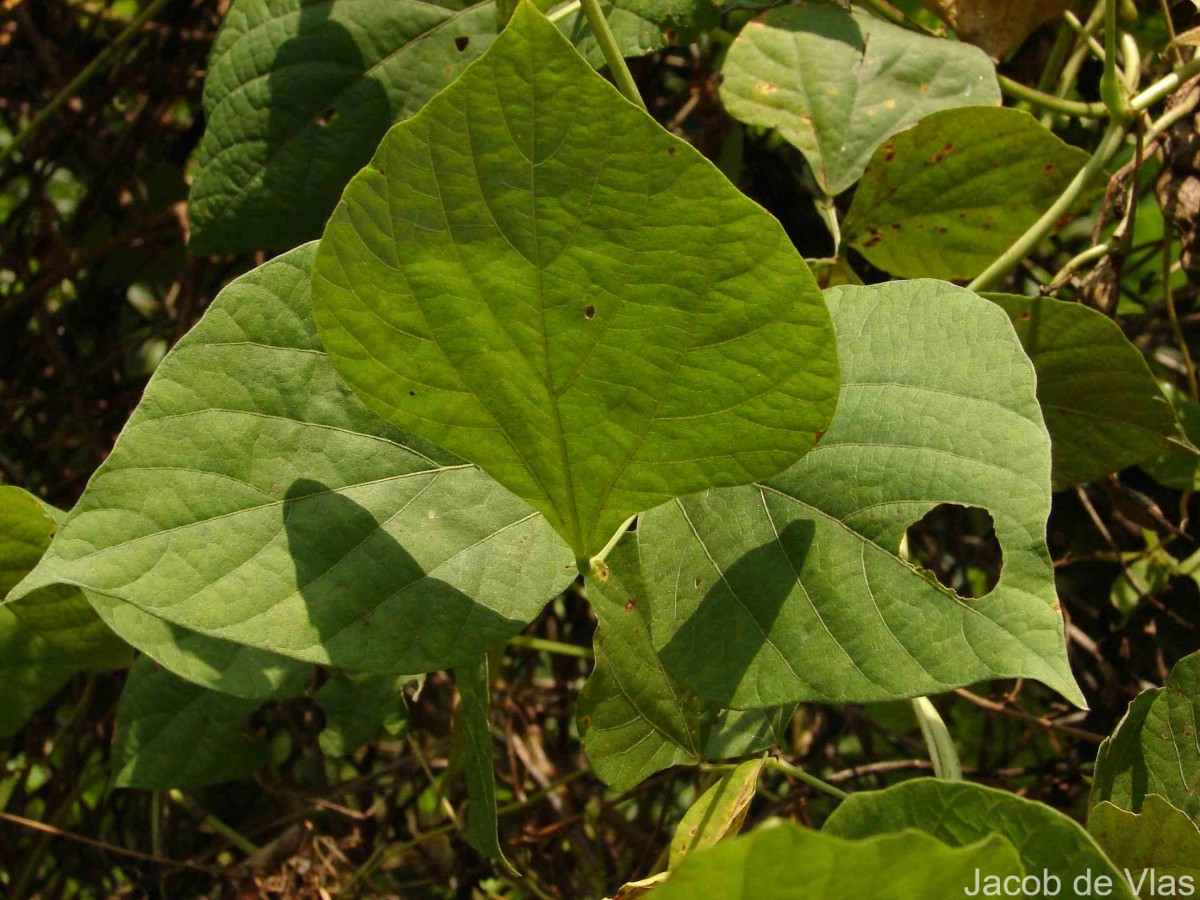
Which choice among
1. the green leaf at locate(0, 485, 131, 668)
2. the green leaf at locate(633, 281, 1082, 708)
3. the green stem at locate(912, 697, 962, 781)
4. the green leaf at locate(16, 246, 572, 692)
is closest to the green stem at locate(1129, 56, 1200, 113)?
the green leaf at locate(633, 281, 1082, 708)

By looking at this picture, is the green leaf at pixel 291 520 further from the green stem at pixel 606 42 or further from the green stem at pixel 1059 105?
the green stem at pixel 1059 105

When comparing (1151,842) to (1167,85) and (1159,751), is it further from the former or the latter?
(1167,85)

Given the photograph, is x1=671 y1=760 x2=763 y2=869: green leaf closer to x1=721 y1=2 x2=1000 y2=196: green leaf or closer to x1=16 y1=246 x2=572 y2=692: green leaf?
x1=16 y1=246 x2=572 y2=692: green leaf

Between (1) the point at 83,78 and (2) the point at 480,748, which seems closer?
(2) the point at 480,748

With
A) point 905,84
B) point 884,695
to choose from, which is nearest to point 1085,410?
point 905,84

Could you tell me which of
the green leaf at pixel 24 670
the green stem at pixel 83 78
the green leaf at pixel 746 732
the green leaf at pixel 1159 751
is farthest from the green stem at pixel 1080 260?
the green stem at pixel 83 78

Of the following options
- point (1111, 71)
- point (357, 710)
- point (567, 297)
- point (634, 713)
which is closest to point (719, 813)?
point (634, 713)

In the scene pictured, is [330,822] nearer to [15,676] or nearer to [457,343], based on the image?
[15,676]
